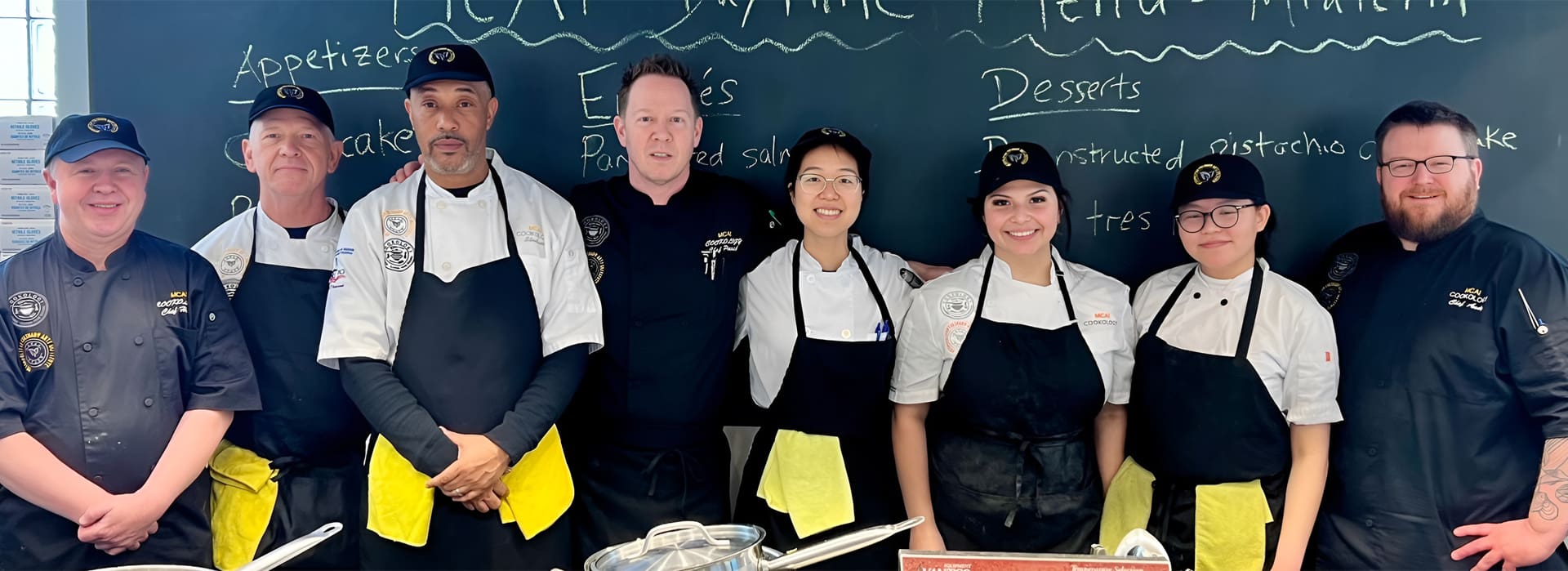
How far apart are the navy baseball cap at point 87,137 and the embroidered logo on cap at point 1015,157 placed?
232 centimetres

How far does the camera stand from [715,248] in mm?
2365

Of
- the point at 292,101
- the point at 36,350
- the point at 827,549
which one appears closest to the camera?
the point at 827,549

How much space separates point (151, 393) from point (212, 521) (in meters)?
0.38

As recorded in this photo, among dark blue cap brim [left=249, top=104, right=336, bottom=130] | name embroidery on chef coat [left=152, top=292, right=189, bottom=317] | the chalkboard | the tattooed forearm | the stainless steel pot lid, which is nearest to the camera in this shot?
the stainless steel pot lid

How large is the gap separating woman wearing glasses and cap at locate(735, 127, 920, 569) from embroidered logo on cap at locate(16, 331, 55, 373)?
1772 millimetres

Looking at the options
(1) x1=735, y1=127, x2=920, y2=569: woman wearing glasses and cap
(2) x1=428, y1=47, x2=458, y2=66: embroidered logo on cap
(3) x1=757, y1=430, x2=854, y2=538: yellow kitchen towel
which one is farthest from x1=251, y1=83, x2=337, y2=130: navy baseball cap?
(3) x1=757, y1=430, x2=854, y2=538: yellow kitchen towel

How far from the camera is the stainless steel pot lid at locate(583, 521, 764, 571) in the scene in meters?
1.30

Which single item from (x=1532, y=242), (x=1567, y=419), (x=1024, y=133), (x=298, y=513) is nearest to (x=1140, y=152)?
(x=1024, y=133)

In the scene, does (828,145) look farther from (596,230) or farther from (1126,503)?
(1126,503)

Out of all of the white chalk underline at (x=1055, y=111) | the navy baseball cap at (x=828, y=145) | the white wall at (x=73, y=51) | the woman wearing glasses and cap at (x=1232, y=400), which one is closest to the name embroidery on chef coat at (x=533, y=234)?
the navy baseball cap at (x=828, y=145)

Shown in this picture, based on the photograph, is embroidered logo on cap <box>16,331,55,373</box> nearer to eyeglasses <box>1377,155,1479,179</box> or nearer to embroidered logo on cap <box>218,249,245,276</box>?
embroidered logo on cap <box>218,249,245,276</box>

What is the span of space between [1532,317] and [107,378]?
363 centimetres

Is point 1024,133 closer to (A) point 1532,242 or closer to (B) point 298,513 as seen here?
(A) point 1532,242

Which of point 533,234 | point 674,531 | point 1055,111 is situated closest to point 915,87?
point 1055,111
